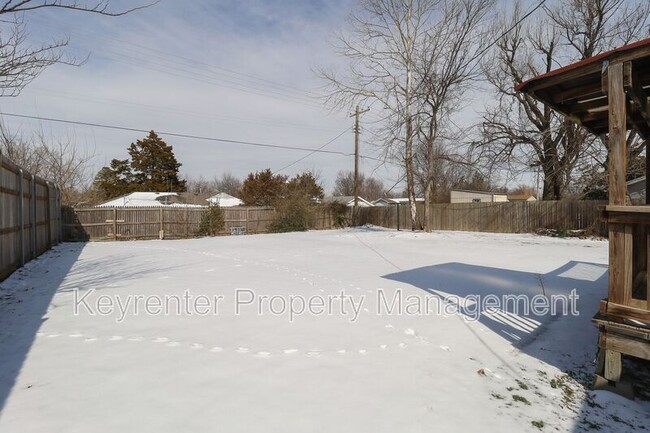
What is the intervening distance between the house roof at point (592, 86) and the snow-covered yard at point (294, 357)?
2.61m

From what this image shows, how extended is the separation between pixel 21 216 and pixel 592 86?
10074 mm

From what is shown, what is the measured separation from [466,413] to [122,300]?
478 cm

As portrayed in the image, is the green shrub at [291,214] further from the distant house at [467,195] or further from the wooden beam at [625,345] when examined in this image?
the distant house at [467,195]

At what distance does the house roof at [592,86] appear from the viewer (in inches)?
121

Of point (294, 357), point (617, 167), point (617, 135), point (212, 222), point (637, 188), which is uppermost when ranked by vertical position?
point (637, 188)

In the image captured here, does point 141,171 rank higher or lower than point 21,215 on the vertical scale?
higher

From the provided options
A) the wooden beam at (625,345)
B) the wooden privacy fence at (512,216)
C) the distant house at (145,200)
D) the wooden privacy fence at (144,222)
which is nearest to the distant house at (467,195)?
the wooden privacy fence at (512,216)

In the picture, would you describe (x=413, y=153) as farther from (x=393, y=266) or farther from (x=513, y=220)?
(x=393, y=266)

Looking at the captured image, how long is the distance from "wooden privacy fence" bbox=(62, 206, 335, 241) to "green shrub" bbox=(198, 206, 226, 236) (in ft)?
0.66

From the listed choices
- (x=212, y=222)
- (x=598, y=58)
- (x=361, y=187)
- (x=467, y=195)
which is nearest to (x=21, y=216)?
(x=598, y=58)

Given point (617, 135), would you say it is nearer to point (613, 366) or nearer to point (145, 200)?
point (613, 366)

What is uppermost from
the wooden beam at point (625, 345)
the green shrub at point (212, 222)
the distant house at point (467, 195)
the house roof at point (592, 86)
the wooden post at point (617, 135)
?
the distant house at point (467, 195)

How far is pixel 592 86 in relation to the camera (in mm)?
3873

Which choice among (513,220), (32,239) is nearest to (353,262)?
(32,239)
